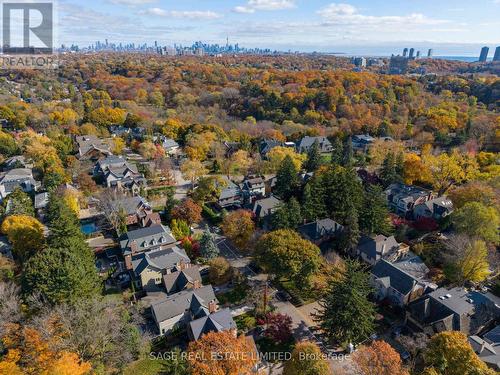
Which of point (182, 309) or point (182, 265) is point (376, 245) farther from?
point (182, 309)

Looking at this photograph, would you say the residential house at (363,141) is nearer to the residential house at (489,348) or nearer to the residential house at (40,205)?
the residential house at (489,348)

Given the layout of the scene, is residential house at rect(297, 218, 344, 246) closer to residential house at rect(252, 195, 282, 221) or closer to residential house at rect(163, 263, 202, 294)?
residential house at rect(252, 195, 282, 221)

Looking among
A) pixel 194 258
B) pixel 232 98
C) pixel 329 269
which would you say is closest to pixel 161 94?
pixel 232 98

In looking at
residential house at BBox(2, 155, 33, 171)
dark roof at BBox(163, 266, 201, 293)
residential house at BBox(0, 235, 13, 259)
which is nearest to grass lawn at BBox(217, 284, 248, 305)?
dark roof at BBox(163, 266, 201, 293)

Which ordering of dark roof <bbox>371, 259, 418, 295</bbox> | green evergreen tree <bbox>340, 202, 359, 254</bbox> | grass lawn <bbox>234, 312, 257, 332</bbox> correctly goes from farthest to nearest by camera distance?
green evergreen tree <bbox>340, 202, 359, 254</bbox>, dark roof <bbox>371, 259, 418, 295</bbox>, grass lawn <bbox>234, 312, 257, 332</bbox>

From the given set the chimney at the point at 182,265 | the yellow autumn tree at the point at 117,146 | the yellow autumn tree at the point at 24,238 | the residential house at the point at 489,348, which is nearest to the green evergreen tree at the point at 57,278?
the chimney at the point at 182,265

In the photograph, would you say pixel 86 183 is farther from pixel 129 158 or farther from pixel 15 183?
pixel 129 158
